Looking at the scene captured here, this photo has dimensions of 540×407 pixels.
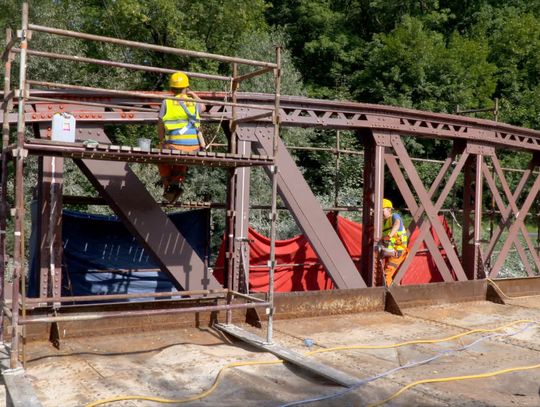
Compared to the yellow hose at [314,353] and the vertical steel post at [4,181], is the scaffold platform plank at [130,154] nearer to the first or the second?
the vertical steel post at [4,181]

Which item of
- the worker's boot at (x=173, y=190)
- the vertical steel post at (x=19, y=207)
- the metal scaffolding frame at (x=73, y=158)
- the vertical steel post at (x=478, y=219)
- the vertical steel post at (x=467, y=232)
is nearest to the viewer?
the vertical steel post at (x=19, y=207)

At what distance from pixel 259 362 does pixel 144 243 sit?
8.46 feet

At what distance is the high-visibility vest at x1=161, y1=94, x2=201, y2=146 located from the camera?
789 cm

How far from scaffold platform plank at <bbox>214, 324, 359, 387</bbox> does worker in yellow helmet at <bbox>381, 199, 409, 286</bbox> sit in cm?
382

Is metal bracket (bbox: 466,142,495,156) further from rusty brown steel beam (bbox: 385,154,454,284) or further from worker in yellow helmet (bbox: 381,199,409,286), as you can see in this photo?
worker in yellow helmet (bbox: 381,199,409,286)

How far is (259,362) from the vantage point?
6914mm

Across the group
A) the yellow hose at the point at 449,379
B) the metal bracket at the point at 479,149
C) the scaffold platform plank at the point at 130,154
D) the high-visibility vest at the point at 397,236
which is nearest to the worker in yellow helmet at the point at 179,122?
the scaffold platform plank at the point at 130,154

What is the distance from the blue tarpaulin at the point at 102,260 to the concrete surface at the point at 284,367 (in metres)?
2.71

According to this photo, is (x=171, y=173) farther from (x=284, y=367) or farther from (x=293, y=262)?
(x=293, y=262)

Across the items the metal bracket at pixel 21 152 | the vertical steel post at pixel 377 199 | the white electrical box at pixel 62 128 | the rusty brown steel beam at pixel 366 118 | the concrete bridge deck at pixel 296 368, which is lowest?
the concrete bridge deck at pixel 296 368

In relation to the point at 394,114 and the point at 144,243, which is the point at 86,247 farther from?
the point at 394,114

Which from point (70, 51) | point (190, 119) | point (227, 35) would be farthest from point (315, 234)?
point (227, 35)

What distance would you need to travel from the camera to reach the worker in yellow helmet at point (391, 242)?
11.4 metres

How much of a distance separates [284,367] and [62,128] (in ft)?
11.6
